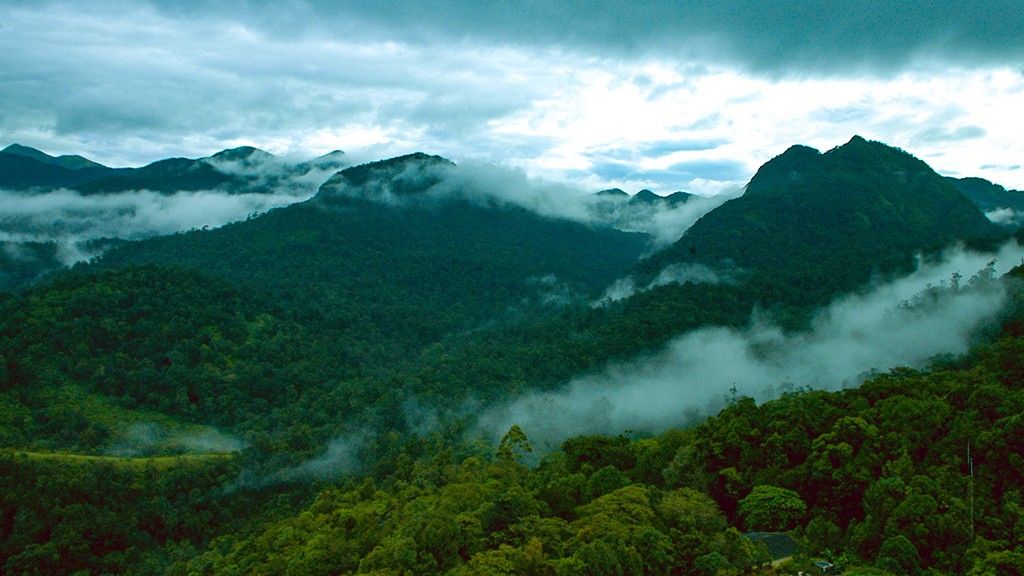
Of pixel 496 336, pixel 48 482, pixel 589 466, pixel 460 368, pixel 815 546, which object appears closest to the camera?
pixel 815 546

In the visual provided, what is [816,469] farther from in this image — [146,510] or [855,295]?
[855,295]

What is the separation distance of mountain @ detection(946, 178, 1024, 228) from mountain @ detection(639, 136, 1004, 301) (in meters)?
21.7

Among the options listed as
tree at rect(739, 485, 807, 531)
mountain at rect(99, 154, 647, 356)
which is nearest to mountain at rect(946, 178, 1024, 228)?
mountain at rect(99, 154, 647, 356)

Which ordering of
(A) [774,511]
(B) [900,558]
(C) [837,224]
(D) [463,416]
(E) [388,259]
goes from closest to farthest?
1. (B) [900,558]
2. (A) [774,511]
3. (D) [463,416]
4. (C) [837,224]
5. (E) [388,259]

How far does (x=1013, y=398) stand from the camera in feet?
96.8

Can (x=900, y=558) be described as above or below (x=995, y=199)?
below

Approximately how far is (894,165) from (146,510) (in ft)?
493

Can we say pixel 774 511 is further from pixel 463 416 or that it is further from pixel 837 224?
pixel 837 224

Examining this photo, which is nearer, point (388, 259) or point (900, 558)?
point (900, 558)

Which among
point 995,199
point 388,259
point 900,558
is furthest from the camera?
point 995,199

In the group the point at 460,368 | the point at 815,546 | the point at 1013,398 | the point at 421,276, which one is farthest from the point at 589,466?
the point at 421,276

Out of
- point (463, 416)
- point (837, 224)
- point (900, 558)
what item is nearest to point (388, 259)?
point (837, 224)

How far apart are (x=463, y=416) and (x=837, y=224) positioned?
284ft

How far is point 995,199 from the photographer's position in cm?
17588
